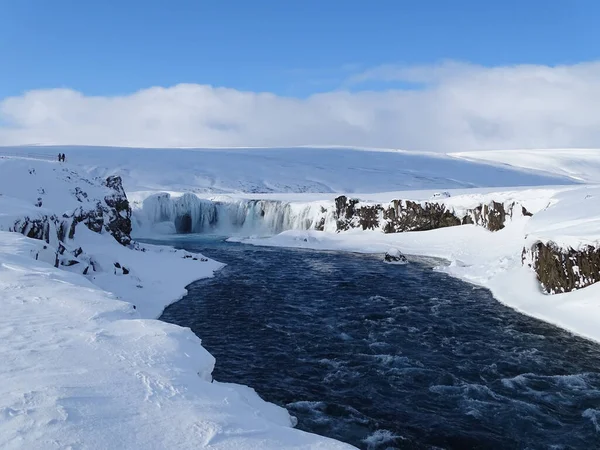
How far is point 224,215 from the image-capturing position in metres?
56.7

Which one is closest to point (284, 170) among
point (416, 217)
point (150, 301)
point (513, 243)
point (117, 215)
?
point (416, 217)

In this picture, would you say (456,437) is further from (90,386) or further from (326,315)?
(326,315)

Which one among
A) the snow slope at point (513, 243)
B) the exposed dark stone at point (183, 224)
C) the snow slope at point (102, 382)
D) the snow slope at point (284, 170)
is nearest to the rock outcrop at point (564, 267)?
the snow slope at point (513, 243)

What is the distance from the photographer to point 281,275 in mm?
27797

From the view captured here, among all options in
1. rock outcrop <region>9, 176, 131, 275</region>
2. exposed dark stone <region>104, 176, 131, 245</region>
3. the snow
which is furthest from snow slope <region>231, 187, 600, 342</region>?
rock outcrop <region>9, 176, 131, 275</region>

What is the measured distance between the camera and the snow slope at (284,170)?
102m

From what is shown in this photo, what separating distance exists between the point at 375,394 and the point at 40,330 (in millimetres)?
7426

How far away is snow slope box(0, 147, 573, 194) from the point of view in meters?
102

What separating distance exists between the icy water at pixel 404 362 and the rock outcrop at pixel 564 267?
2268mm

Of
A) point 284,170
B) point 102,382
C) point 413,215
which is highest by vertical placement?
point 284,170

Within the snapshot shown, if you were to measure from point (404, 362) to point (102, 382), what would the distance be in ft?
29.4

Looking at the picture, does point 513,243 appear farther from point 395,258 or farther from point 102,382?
point 102,382

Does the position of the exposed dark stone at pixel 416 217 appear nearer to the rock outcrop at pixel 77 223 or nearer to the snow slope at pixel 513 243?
the snow slope at pixel 513 243

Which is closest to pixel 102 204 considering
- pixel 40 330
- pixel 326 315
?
pixel 326 315
